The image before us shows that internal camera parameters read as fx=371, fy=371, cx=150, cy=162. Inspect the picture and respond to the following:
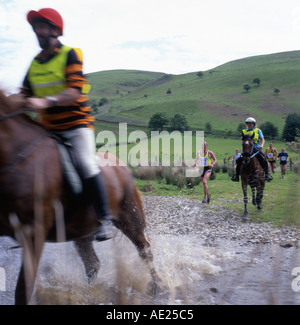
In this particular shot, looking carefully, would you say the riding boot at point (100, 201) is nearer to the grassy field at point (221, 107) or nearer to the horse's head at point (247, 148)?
the grassy field at point (221, 107)

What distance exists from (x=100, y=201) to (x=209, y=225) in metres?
5.69

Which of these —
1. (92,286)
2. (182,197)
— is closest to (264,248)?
(92,286)

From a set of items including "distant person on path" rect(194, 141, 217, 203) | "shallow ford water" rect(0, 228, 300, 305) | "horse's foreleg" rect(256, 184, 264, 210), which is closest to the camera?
"shallow ford water" rect(0, 228, 300, 305)

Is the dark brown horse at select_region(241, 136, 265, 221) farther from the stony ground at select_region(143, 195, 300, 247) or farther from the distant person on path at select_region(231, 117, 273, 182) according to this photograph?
the stony ground at select_region(143, 195, 300, 247)

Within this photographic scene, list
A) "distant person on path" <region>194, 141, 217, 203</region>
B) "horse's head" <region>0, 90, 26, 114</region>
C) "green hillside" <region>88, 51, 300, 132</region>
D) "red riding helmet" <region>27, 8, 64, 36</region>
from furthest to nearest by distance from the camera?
1. "green hillside" <region>88, 51, 300, 132</region>
2. "distant person on path" <region>194, 141, 217, 203</region>
3. "red riding helmet" <region>27, 8, 64, 36</region>
4. "horse's head" <region>0, 90, 26, 114</region>

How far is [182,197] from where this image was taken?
13.8 meters

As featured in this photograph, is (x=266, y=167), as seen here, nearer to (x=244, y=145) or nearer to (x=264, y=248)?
(x=244, y=145)

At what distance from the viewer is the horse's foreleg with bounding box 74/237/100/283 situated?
15.3ft

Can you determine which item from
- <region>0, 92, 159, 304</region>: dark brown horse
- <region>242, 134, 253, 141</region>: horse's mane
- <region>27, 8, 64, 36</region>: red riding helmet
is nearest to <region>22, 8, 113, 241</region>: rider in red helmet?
<region>27, 8, 64, 36</region>: red riding helmet

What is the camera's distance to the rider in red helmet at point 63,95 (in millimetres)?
3320

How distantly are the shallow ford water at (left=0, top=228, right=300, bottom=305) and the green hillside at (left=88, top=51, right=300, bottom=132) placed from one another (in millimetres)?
51888

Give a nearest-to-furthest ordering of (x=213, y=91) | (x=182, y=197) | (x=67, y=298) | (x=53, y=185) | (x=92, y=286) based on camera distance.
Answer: (x=53, y=185) < (x=67, y=298) < (x=92, y=286) < (x=182, y=197) < (x=213, y=91)

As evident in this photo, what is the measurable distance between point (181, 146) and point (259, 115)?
125 feet
